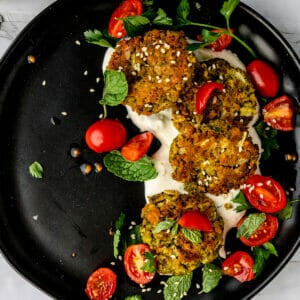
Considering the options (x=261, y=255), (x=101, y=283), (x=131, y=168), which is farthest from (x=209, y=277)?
(x=131, y=168)

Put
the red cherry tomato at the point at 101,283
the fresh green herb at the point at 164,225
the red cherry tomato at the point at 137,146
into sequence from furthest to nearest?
the red cherry tomato at the point at 101,283
the red cherry tomato at the point at 137,146
the fresh green herb at the point at 164,225

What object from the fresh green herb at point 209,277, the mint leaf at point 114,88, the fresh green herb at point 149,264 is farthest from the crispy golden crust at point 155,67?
the fresh green herb at point 209,277

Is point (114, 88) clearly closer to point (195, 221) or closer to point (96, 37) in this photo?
point (96, 37)

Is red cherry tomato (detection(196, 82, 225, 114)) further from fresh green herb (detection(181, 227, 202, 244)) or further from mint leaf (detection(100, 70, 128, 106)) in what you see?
fresh green herb (detection(181, 227, 202, 244))

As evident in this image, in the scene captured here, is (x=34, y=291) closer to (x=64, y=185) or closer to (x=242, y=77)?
(x=64, y=185)

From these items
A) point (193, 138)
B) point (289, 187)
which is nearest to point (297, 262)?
point (289, 187)

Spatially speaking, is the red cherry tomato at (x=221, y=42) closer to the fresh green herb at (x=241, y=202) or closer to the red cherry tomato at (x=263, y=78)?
the red cherry tomato at (x=263, y=78)

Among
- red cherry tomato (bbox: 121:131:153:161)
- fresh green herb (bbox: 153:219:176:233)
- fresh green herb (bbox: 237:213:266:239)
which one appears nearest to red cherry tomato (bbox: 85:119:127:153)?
red cherry tomato (bbox: 121:131:153:161)
